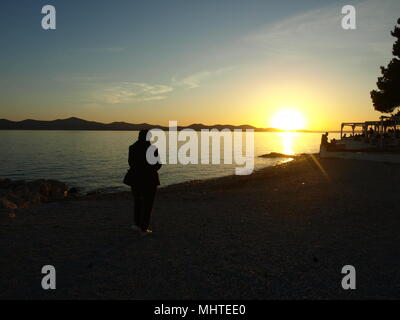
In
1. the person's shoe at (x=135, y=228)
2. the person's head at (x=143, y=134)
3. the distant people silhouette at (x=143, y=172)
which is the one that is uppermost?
the person's head at (x=143, y=134)

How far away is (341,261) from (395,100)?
32663 mm

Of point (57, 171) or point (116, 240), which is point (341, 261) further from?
point (57, 171)

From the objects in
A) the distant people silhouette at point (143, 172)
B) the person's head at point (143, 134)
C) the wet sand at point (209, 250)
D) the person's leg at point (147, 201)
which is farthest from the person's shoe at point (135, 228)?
the person's head at point (143, 134)

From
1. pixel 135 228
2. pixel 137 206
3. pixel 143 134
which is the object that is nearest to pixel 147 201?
pixel 137 206

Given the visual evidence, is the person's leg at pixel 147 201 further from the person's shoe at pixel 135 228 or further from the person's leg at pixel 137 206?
the person's shoe at pixel 135 228

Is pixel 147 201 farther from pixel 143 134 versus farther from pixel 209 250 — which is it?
pixel 209 250

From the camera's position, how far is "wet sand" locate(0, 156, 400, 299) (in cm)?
515

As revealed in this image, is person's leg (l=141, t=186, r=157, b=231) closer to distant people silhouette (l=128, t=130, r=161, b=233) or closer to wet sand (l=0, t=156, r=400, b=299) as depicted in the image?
distant people silhouette (l=128, t=130, r=161, b=233)

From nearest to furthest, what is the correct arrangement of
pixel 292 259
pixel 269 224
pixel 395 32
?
pixel 292 259
pixel 269 224
pixel 395 32

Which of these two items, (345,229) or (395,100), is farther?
(395,100)

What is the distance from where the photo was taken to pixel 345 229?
8484 millimetres

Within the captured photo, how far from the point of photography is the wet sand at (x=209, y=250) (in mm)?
5152

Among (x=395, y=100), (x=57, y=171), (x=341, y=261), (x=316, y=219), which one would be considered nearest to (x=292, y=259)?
(x=341, y=261)
